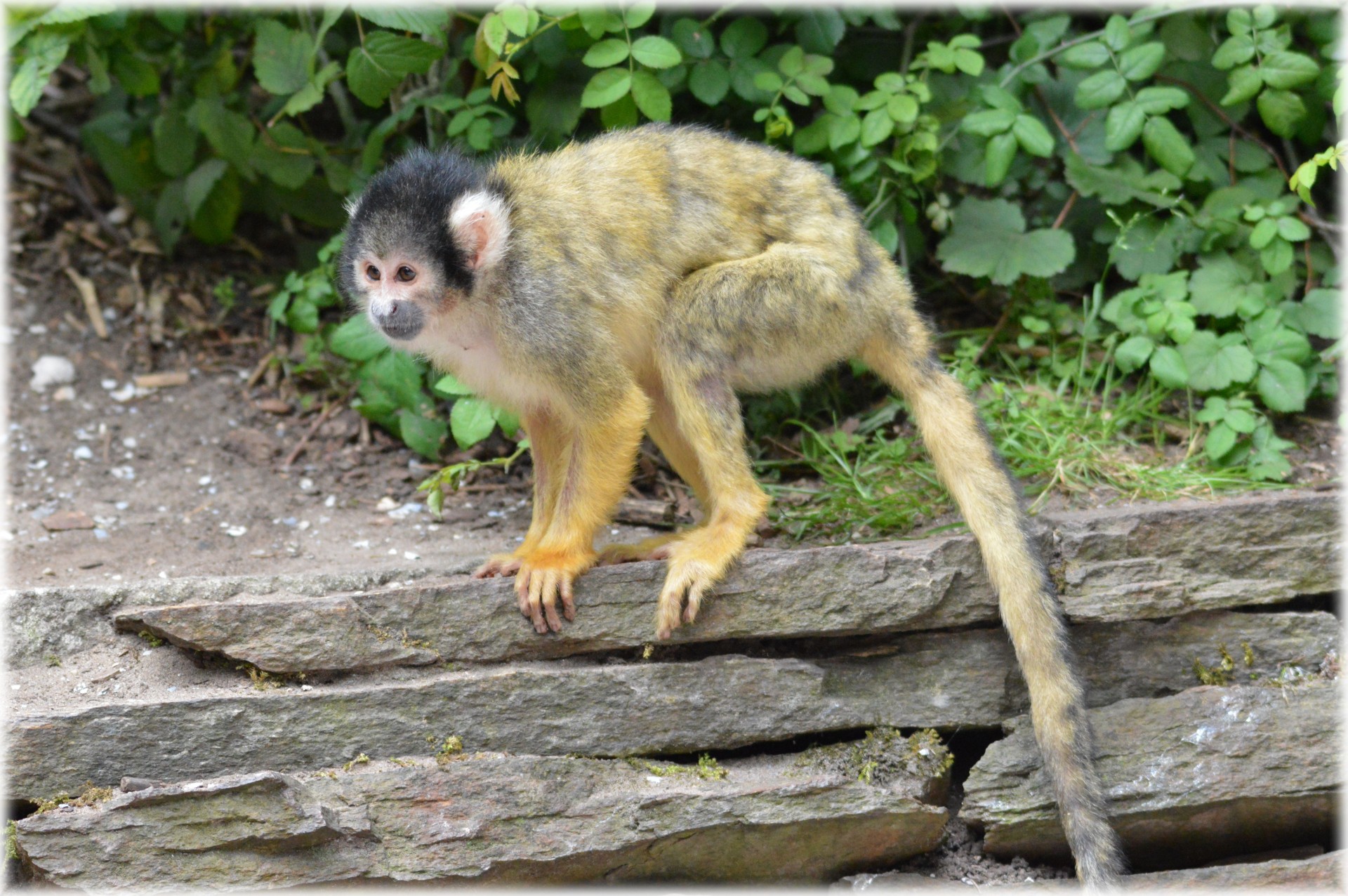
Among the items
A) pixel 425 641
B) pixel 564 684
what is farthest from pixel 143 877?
pixel 564 684

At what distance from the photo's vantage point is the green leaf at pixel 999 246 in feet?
15.1

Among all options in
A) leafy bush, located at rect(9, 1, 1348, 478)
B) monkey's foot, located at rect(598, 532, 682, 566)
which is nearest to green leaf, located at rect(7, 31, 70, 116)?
leafy bush, located at rect(9, 1, 1348, 478)

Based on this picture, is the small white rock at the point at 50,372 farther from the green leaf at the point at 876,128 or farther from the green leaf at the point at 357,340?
the green leaf at the point at 876,128

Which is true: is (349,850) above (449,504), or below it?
below

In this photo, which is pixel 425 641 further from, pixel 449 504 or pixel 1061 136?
pixel 1061 136

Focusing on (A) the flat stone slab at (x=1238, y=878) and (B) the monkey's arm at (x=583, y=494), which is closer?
(A) the flat stone slab at (x=1238, y=878)

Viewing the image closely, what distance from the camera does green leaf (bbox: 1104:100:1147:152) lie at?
174 inches

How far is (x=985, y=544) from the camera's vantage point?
3584 millimetres

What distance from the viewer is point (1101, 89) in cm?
441

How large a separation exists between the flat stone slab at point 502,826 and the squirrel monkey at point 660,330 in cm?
45

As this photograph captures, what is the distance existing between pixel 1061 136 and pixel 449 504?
2900 mm

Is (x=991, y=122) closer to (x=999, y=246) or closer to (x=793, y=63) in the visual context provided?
(x=999, y=246)

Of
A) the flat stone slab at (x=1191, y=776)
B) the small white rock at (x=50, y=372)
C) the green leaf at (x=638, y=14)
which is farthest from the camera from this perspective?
the small white rock at (x=50, y=372)

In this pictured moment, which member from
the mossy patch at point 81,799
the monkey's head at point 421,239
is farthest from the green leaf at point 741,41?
the mossy patch at point 81,799
